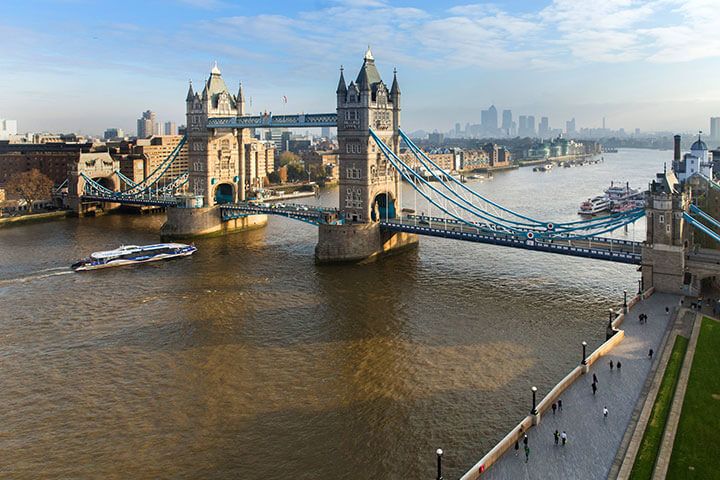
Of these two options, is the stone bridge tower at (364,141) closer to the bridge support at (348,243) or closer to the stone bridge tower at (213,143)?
the bridge support at (348,243)

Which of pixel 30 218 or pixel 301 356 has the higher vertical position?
pixel 30 218

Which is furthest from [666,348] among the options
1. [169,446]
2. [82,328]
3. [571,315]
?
[82,328]

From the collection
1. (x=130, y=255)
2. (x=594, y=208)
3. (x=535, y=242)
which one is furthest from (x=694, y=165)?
(x=130, y=255)

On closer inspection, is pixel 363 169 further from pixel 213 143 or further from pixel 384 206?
pixel 213 143

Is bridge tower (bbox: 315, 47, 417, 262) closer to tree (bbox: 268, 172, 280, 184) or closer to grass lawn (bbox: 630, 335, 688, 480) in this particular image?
grass lawn (bbox: 630, 335, 688, 480)

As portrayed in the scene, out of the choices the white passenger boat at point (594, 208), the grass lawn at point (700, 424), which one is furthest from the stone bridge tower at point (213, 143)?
the grass lawn at point (700, 424)

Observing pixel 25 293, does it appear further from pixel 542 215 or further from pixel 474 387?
pixel 542 215

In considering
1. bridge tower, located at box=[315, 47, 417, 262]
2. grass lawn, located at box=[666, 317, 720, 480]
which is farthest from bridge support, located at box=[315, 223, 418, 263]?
grass lawn, located at box=[666, 317, 720, 480]
